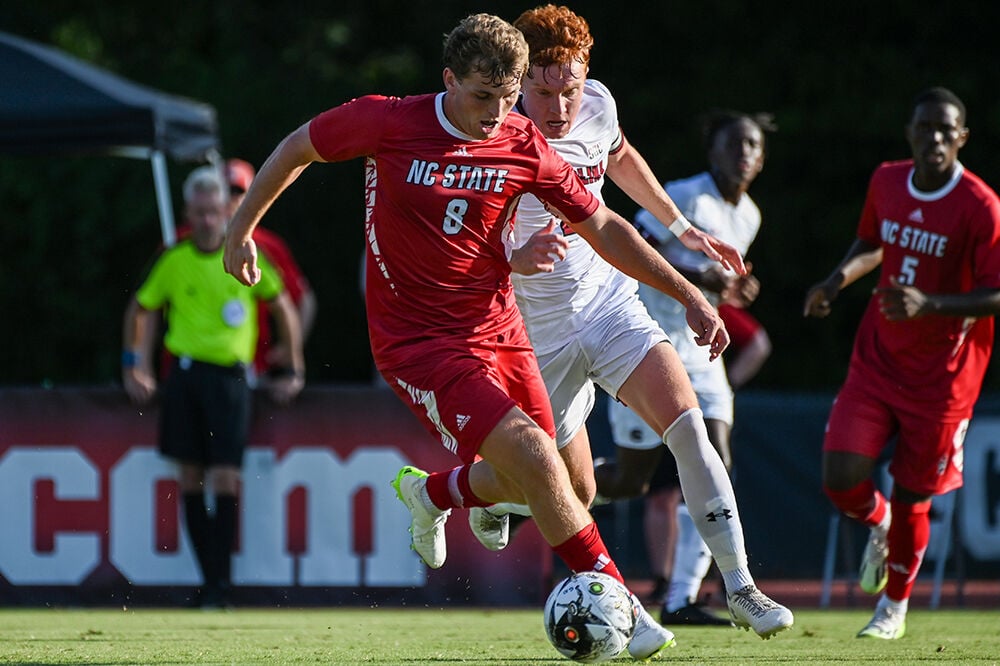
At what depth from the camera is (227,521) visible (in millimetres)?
10719

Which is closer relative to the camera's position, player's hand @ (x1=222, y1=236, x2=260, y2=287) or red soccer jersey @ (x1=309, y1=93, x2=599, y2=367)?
red soccer jersey @ (x1=309, y1=93, x2=599, y2=367)

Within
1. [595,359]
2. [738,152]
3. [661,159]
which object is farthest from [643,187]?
[661,159]

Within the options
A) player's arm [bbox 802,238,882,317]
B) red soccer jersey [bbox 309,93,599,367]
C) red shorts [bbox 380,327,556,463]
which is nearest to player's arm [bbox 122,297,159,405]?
player's arm [bbox 802,238,882,317]

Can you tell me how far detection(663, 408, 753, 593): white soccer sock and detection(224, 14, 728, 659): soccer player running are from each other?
6 centimetres

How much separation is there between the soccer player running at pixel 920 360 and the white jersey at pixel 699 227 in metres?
0.74

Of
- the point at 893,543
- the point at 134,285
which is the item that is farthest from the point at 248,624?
the point at 134,285

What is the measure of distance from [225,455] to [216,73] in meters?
8.27

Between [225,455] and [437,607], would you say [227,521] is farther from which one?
[437,607]

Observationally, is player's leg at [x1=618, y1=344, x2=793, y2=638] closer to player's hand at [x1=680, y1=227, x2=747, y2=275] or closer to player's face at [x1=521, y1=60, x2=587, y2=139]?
player's hand at [x1=680, y1=227, x2=747, y2=275]

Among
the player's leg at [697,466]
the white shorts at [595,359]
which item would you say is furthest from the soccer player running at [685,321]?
the player's leg at [697,466]

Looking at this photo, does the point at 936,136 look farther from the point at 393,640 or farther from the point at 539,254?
the point at 393,640

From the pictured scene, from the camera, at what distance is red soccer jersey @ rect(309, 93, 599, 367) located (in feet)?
21.1

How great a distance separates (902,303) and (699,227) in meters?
1.40

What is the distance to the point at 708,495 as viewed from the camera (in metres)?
6.77
